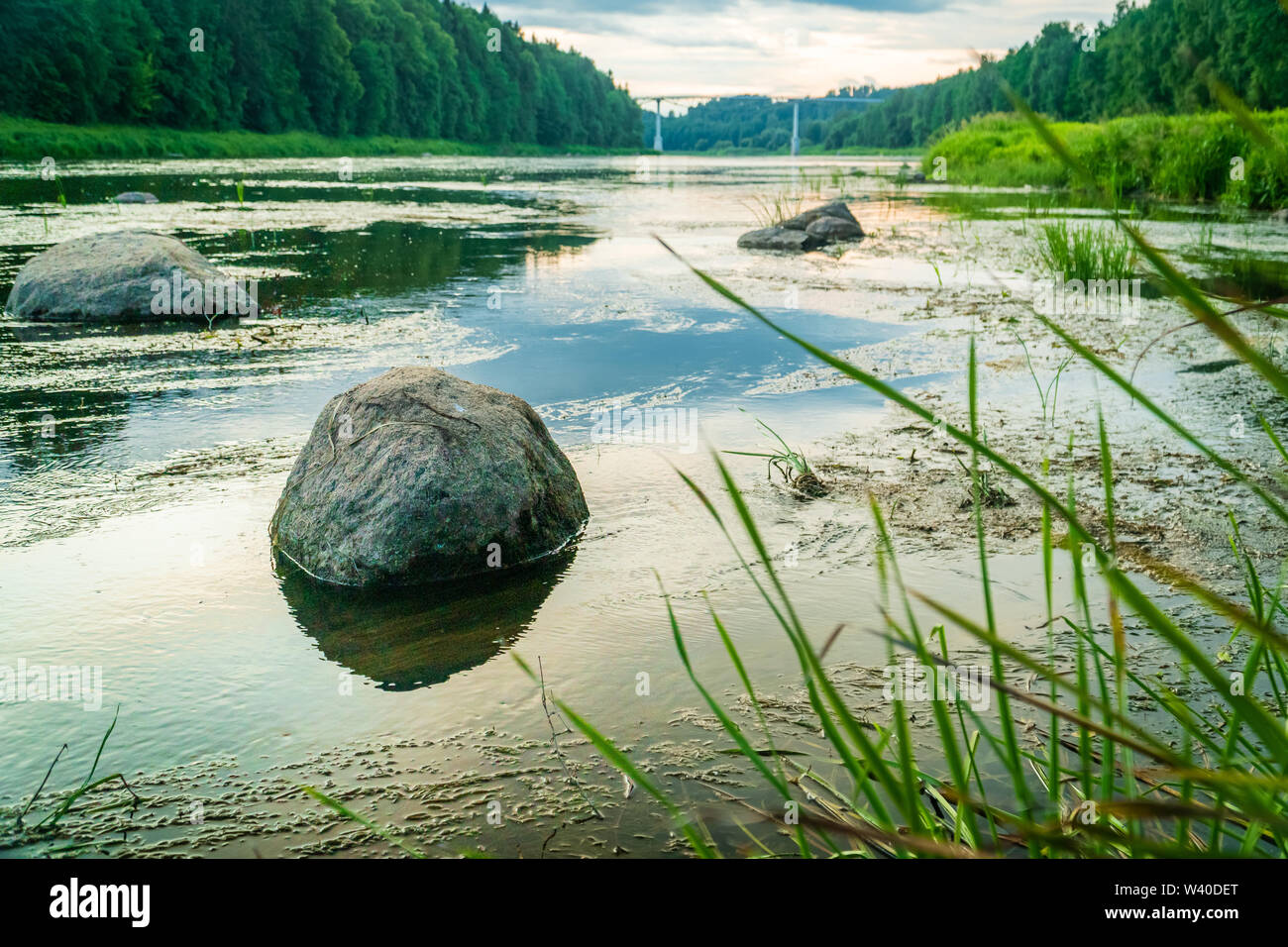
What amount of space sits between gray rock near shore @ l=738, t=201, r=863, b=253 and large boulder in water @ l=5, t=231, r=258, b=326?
24.8 feet

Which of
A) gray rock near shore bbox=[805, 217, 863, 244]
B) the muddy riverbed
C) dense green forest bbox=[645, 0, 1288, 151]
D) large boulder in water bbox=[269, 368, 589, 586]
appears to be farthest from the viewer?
dense green forest bbox=[645, 0, 1288, 151]

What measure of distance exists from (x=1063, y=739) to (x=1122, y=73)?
72169 mm

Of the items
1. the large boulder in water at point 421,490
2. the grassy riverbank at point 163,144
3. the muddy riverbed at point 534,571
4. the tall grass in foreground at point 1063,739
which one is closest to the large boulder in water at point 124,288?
the muddy riverbed at point 534,571

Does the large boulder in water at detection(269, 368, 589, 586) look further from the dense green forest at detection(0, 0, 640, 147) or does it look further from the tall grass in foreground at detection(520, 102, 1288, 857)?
the dense green forest at detection(0, 0, 640, 147)

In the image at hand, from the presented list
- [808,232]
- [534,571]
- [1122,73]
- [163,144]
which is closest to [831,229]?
[808,232]

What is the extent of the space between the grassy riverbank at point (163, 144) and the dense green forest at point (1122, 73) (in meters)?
31.9

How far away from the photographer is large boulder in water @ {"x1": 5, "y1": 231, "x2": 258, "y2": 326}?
8.29 m

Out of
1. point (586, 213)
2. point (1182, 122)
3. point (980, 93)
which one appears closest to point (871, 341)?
point (586, 213)

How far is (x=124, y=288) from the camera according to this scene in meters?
8.35

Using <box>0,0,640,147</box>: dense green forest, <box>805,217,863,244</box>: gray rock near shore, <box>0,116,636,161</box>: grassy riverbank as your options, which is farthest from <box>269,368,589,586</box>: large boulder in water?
<box>0,116,636,161</box>: grassy riverbank

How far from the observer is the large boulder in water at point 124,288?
829 centimetres

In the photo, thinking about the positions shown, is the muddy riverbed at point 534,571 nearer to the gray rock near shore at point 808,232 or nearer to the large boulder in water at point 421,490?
the large boulder in water at point 421,490

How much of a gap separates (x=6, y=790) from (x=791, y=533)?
2.81 metres

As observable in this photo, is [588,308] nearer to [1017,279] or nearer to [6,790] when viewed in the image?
[1017,279]
